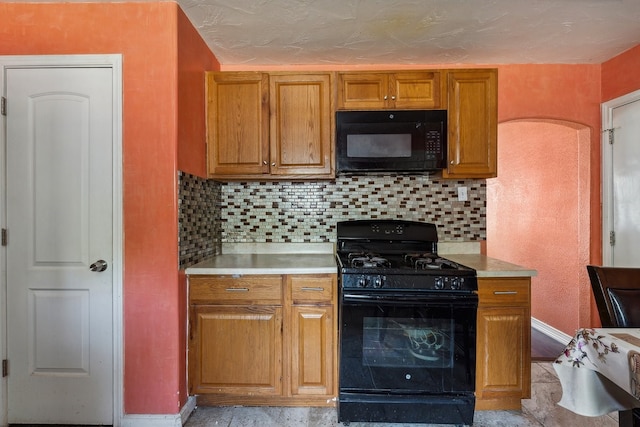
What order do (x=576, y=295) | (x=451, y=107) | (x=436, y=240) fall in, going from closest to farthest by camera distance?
(x=451, y=107)
(x=436, y=240)
(x=576, y=295)

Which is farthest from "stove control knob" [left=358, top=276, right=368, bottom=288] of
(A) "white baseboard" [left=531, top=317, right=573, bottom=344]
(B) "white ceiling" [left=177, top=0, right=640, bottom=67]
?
(A) "white baseboard" [left=531, top=317, right=573, bottom=344]

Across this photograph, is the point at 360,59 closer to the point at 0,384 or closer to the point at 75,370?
the point at 75,370

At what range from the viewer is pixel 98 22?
180cm

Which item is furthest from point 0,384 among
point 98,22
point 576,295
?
point 576,295

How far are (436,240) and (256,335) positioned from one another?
4.71 feet

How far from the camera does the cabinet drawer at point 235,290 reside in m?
1.94

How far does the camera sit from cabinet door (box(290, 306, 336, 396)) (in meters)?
1.95

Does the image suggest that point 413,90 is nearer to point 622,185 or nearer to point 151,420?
point 622,185

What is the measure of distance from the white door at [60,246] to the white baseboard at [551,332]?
3632mm

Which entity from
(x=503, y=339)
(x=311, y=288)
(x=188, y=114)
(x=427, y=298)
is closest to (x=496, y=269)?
(x=503, y=339)

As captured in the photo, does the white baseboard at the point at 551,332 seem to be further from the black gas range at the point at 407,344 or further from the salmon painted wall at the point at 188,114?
the salmon painted wall at the point at 188,114

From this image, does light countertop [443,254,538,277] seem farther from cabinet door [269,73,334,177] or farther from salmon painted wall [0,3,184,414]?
salmon painted wall [0,3,184,414]

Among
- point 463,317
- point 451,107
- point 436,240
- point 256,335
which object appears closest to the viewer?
point 463,317

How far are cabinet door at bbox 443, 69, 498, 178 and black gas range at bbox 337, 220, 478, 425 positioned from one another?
80 cm
